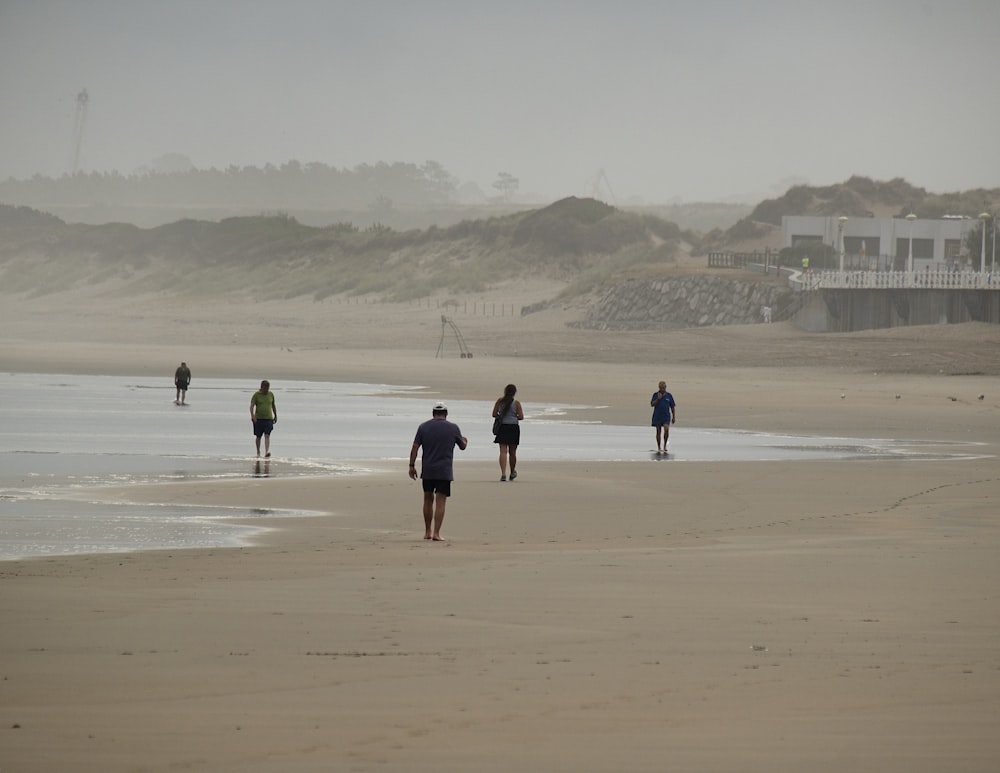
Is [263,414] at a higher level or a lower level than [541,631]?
higher

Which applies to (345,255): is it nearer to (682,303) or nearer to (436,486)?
(682,303)

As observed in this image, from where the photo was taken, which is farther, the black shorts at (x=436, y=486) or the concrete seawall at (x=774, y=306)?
the concrete seawall at (x=774, y=306)

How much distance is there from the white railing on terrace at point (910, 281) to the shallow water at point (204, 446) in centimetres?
2273

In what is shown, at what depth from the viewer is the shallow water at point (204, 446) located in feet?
46.2

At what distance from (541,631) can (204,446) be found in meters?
15.9

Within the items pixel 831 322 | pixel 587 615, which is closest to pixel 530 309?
pixel 831 322

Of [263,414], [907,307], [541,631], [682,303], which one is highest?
[682,303]

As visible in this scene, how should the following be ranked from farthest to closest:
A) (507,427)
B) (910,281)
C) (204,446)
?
(910,281) → (204,446) → (507,427)

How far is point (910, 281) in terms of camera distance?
184 feet

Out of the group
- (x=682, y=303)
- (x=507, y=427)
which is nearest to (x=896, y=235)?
(x=682, y=303)

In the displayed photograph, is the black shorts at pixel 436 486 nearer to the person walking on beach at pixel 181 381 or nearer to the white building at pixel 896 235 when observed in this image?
the person walking on beach at pixel 181 381

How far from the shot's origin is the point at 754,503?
1650cm

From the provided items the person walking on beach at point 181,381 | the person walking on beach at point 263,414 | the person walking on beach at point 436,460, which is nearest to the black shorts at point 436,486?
the person walking on beach at point 436,460

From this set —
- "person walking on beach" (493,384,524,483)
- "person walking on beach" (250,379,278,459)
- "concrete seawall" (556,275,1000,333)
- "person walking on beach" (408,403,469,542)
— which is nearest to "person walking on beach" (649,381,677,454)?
"person walking on beach" (493,384,524,483)
